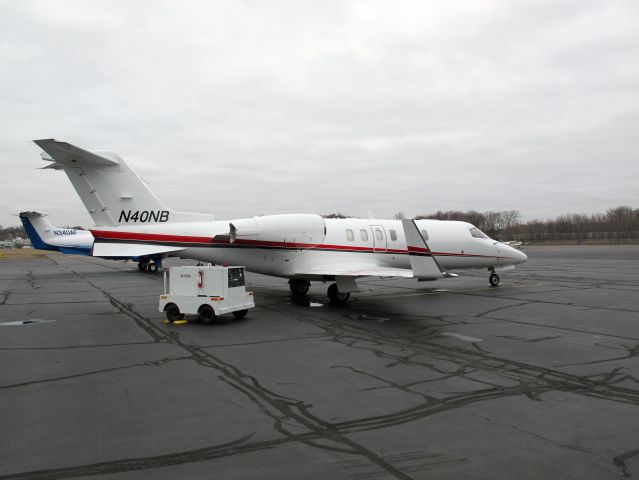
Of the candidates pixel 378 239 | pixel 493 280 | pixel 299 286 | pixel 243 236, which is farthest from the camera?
pixel 493 280

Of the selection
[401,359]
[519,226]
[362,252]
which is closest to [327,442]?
[401,359]

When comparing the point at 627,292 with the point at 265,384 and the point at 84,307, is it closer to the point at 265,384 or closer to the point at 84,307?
the point at 265,384

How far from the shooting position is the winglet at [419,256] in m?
11.8

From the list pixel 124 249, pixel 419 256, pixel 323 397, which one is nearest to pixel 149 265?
pixel 124 249

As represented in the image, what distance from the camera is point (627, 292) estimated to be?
16906 mm

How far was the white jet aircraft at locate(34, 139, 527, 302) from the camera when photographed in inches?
506

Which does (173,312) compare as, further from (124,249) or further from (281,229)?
(281,229)

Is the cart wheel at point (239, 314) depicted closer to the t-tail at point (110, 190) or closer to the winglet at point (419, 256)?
the t-tail at point (110, 190)

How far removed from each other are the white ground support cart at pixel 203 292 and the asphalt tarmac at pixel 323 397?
0.45 meters

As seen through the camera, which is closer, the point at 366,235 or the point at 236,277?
the point at 236,277

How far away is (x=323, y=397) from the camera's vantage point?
5863 millimetres

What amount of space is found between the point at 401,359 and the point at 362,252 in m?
8.18

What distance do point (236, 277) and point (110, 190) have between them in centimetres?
490

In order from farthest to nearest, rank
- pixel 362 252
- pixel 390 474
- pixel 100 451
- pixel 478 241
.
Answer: pixel 478 241
pixel 362 252
pixel 100 451
pixel 390 474
